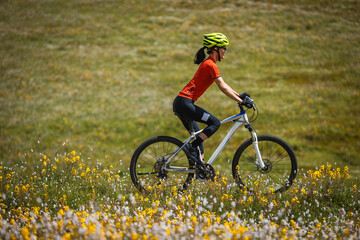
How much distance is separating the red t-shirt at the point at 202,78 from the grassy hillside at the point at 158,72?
2.95 metres

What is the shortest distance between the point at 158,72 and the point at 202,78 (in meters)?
18.6

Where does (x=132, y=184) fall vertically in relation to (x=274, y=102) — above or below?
above

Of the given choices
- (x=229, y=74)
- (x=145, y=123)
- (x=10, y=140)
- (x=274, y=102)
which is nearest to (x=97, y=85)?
(x=145, y=123)

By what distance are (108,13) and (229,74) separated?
19.4 metres

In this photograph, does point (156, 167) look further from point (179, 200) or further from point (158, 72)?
point (158, 72)

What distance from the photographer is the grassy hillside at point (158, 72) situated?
1566 centimetres

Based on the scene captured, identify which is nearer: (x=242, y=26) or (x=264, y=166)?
(x=264, y=166)

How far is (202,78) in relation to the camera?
239 inches

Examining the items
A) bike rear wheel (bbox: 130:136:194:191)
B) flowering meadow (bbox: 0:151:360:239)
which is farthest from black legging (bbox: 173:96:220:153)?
flowering meadow (bbox: 0:151:360:239)

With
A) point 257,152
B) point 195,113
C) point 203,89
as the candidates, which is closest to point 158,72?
→ point 203,89

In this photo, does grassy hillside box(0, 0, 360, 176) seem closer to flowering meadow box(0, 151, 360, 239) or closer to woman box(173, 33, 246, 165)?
flowering meadow box(0, 151, 360, 239)

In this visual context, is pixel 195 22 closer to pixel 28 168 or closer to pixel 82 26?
pixel 82 26

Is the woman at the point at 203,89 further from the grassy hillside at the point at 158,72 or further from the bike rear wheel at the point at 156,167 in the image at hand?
the grassy hillside at the point at 158,72

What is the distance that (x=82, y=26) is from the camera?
33438 mm
